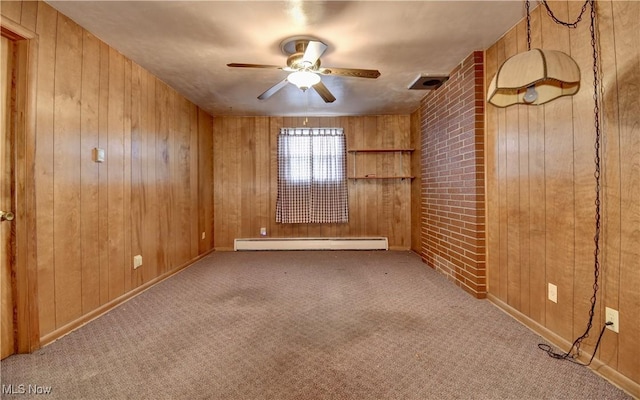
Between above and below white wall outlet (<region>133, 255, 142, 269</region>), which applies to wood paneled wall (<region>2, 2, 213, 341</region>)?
above

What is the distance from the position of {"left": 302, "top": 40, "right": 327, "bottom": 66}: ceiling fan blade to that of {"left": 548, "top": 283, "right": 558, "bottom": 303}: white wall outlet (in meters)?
2.34

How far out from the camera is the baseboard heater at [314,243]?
15.2ft

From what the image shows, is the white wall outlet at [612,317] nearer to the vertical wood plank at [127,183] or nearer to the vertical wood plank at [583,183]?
the vertical wood plank at [583,183]

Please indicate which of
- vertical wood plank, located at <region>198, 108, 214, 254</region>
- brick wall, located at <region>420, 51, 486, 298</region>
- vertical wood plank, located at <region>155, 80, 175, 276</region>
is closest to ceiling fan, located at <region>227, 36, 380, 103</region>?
brick wall, located at <region>420, 51, 486, 298</region>

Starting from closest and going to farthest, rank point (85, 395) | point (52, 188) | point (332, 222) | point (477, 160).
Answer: point (85, 395), point (52, 188), point (477, 160), point (332, 222)

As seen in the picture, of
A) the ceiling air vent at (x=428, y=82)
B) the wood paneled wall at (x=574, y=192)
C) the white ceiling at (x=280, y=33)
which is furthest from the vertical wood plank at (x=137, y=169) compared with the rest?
the wood paneled wall at (x=574, y=192)

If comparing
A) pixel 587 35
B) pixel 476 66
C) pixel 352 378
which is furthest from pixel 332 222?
pixel 587 35

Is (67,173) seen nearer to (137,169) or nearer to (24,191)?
(24,191)

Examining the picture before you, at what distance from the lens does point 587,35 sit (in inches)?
61.6

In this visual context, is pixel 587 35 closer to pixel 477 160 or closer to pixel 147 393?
pixel 477 160

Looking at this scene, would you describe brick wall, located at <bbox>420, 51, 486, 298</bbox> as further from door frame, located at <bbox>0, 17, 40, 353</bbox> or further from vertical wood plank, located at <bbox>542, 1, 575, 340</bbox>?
door frame, located at <bbox>0, 17, 40, 353</bbox>

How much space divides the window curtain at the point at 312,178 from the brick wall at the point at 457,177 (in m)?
1.46

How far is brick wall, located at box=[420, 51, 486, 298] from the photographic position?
2549 millimetres

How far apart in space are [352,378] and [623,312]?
56.9 inches
